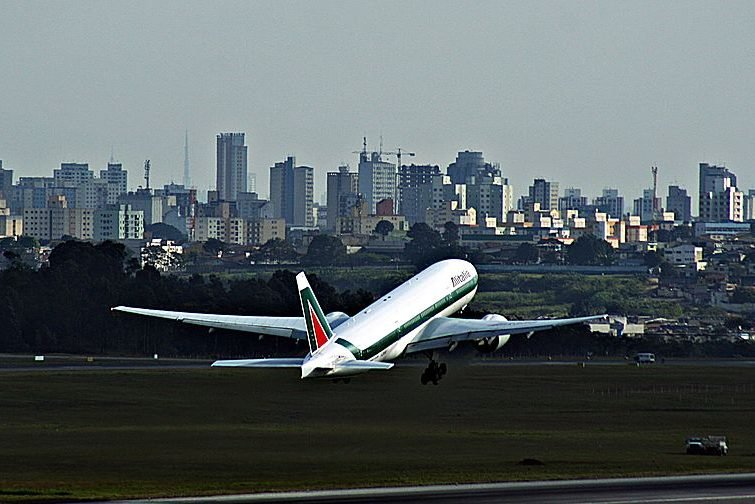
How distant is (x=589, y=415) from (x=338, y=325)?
31.0m

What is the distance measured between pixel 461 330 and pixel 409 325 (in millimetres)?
4287

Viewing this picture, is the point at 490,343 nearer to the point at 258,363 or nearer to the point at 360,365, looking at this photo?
the point at 360,365

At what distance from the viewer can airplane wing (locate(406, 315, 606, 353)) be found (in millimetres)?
116875

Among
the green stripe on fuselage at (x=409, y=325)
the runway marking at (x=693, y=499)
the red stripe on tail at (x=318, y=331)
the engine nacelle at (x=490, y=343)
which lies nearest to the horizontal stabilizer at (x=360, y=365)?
the red stripe on tail at (x=318, y=331)

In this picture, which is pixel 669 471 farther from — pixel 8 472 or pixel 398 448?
pixel 8 472

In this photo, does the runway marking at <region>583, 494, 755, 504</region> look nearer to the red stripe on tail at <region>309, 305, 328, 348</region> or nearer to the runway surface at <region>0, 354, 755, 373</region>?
the red stripe on tail at <region>309, 305, 328, 348</region>

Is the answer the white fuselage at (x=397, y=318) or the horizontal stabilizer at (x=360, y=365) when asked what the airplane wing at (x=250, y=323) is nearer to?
the white fuselage at (x=397, y=318)

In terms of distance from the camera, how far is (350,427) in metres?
124

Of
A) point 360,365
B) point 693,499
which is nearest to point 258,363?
point 360,365

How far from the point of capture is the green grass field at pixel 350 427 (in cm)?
9094

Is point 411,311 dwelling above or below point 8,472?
above

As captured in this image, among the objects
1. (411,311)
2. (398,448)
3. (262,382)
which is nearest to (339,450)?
(398,448)

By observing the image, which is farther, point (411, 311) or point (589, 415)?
point (589, 415)

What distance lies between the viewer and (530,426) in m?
128
